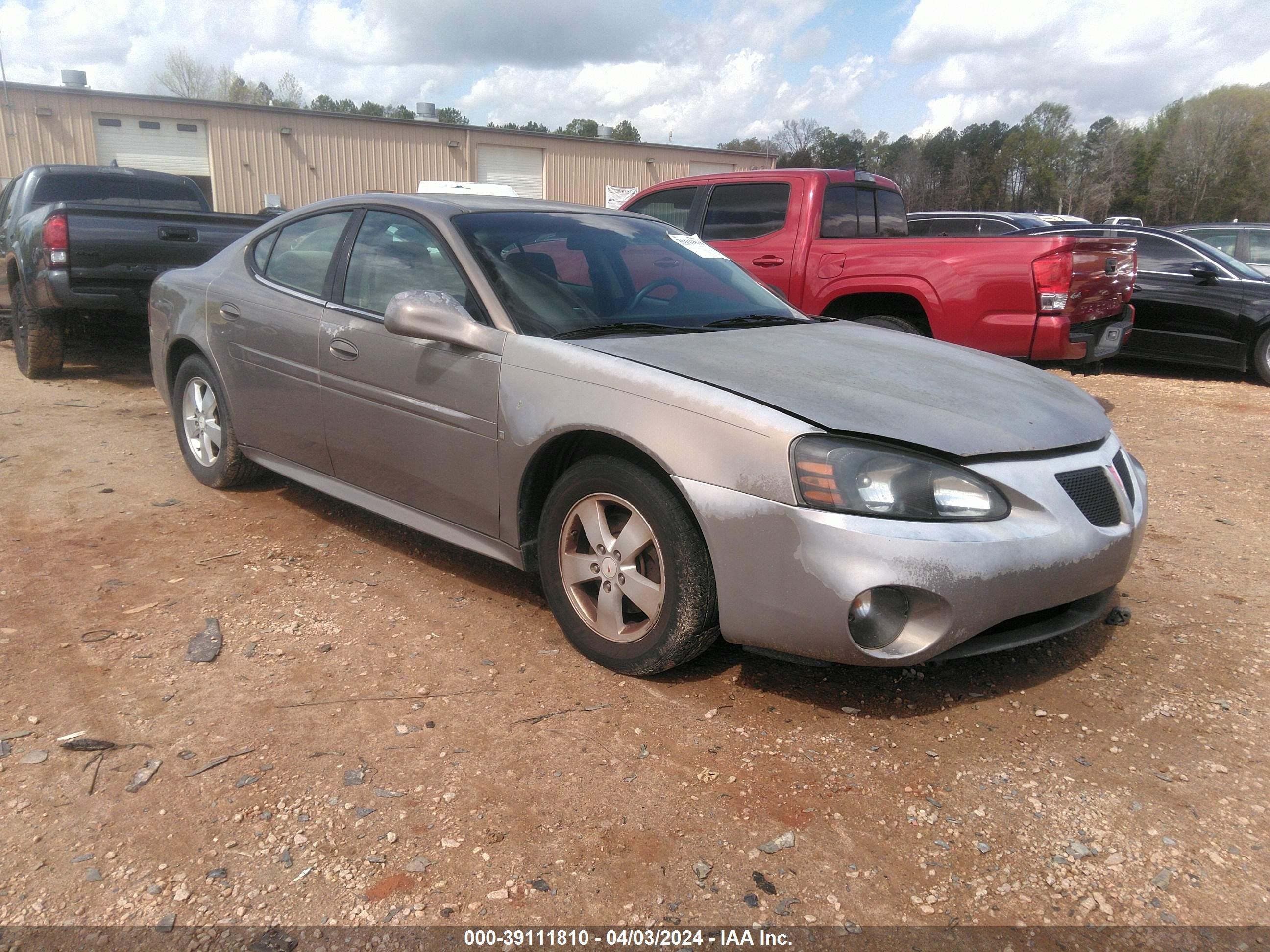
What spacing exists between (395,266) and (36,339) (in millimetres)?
5738

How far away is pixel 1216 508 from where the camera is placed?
16.3ft

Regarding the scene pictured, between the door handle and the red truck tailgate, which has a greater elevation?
the red truck tailgate

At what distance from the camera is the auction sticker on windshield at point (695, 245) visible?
413 centimetres

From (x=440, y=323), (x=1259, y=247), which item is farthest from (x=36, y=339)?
(x=1259, y=247)

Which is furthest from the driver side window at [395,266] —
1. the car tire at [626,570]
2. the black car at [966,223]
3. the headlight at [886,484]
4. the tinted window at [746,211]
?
the black car at [966,223]

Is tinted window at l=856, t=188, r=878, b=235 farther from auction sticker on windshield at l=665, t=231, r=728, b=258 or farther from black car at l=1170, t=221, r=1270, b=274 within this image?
black car at l=1170, t=221, r=1270, b=274

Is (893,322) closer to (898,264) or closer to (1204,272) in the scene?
→ (898,264)

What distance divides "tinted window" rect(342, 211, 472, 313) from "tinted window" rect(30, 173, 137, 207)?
7033mm

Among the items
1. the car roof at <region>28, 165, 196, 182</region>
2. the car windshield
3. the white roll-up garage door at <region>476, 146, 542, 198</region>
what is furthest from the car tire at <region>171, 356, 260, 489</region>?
the white roll-up garage door at <region>476, 146, 542, 198</region>

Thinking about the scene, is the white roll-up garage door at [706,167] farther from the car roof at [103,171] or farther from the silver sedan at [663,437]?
the silver sedan at [663,437]

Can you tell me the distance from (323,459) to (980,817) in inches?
115

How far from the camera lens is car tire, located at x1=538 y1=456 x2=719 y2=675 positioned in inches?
106

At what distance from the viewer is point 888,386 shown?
2.91 metres

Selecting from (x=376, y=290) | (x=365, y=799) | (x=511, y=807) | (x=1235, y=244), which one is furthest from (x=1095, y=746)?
(x=1235, y=244)
